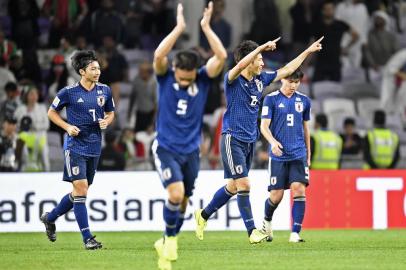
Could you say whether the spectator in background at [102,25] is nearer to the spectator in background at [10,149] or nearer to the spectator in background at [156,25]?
the spectator in background at [156,25]

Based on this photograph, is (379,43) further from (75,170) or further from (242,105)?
(75,170)

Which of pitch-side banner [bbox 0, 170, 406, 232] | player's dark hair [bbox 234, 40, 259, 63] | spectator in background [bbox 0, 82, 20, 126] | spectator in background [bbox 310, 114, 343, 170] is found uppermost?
player's dark hair [bbox 234, 40, 259, 63]

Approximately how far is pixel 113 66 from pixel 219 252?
11359mm

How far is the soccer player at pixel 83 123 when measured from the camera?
15.0 metres

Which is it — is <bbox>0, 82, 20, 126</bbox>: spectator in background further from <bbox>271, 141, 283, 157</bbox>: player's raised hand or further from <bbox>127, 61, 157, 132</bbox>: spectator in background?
<bbox>271, 141, 283, 157</bbox>: player's raised hand

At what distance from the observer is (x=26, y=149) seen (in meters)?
22.1

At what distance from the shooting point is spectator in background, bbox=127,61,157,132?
25.1 m

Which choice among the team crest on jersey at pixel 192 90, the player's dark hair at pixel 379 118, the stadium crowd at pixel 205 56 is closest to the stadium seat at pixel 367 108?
the stadium crowd at pixel 205 56

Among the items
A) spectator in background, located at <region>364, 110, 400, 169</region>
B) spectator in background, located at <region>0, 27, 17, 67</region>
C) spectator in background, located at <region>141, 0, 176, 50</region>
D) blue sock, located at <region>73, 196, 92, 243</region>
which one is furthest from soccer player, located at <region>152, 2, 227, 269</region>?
spectator in background, located at <region>141, 0, 176, 50</region>

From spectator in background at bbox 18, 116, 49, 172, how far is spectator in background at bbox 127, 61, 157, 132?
280 centimetres

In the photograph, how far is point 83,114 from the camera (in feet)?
49.6

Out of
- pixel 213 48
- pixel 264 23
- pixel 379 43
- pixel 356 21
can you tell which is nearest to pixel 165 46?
pixel 213 48

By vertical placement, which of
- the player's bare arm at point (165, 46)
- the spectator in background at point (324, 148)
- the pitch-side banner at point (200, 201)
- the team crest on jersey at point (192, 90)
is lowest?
the pitch-side banner at point (200, 201)

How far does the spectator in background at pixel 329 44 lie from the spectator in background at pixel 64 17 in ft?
16.8
